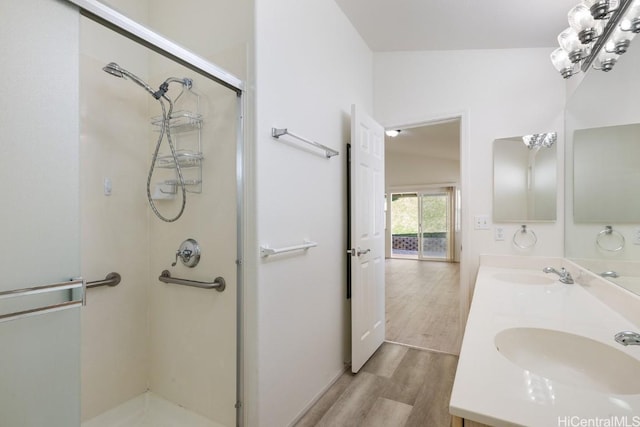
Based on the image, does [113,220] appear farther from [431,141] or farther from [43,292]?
[431,141]

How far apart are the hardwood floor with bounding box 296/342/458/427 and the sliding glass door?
6.19m

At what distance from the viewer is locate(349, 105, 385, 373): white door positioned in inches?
92.0

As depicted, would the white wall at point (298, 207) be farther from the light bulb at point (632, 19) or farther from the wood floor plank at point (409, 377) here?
the light bulb at point (632, 19)

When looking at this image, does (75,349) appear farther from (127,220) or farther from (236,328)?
(127,220)

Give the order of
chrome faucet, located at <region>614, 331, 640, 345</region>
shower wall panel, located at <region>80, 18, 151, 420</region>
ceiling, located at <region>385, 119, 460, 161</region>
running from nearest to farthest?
chrome faucet, located at <region>614, 331, 640, 345</region> → shower wall panel, located at <region>80, 18, 151, 420</region> → ceiling, located at <region>385, 119, 460, 161</region>

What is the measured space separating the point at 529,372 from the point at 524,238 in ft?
6.28

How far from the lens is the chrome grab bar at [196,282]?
1677mm

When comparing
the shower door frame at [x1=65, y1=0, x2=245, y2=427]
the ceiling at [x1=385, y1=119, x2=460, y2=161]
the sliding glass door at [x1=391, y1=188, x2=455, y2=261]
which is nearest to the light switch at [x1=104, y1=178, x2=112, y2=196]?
the shower door frame at [x1=65, y1=0, x2=245, y2=427]

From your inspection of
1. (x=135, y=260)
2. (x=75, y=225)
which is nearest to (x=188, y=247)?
(x=135, y=260)

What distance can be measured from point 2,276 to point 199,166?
1.08 m

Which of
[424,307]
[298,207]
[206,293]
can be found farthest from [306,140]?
[424,307]

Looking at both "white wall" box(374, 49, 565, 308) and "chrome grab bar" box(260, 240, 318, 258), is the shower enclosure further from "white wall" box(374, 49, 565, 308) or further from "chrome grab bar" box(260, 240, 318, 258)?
"white wall" box(374, 49, 565, 308)

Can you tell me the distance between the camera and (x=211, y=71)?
140cm

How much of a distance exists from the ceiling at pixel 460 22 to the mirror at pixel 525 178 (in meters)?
0.73
